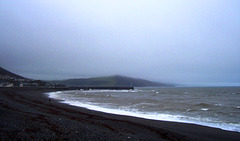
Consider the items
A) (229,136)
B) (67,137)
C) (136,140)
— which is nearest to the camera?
(67,137)

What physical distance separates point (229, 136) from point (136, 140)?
5511 mm

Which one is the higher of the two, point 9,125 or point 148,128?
point 9,125

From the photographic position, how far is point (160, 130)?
10828 mm

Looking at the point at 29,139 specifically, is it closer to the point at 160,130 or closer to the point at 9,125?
the point at 9,125

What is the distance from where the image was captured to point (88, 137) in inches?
310

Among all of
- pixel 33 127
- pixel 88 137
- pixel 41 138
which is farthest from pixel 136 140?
pixel 33 127

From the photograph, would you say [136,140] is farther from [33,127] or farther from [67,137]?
[33,127]

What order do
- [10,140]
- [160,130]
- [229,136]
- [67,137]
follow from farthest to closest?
[160,130]
[229,136]
[67,137]
[10,140]

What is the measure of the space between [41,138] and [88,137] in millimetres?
1842

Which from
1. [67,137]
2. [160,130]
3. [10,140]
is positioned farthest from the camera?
[160,130]

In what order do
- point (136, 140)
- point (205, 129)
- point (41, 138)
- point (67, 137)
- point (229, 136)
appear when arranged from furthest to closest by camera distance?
1. point (205, 129)
2. point (229, 136)
3. point (136, 140)
4. point (67, 137)
5. point (41, 138)

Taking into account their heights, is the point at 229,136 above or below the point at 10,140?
below

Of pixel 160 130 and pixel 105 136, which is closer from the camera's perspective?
pixel 105 136

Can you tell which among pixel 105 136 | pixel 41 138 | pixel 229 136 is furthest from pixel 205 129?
pixel 41 138
